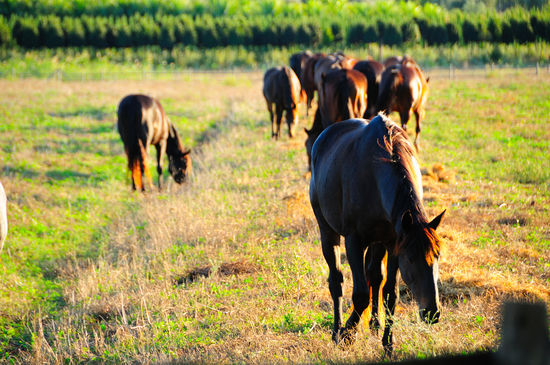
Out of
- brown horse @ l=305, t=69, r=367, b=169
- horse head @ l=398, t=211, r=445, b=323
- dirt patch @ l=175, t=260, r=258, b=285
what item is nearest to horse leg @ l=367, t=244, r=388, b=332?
horse head @ l=398, t=211, r=445, b=323

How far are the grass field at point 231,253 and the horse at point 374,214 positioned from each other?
0.50 m

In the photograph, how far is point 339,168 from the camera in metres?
4.03

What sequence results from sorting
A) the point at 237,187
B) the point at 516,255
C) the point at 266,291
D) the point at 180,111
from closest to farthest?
the point at 266,291 < the point at 516,255 < the point at 237,187 < the point at 180,111

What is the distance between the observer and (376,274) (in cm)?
404

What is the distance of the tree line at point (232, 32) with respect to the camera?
45.9 meters

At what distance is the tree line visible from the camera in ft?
151

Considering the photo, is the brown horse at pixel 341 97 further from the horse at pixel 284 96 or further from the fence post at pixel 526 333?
the fence post at pixel 526 333

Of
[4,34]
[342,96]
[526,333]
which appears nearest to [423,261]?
[526,333]

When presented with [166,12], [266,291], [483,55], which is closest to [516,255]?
[266,291]

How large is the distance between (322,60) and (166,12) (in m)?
58.3

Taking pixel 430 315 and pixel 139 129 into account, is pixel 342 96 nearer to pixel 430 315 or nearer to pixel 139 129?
pixel 139 129

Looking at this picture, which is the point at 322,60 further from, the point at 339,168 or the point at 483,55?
the point at 483,55

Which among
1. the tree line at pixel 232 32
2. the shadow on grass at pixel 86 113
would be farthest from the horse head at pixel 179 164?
the tree line at pixel 232 32

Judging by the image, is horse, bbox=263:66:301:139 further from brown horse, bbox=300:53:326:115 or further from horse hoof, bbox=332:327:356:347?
horse hoof, bbox=332:327:356:347
